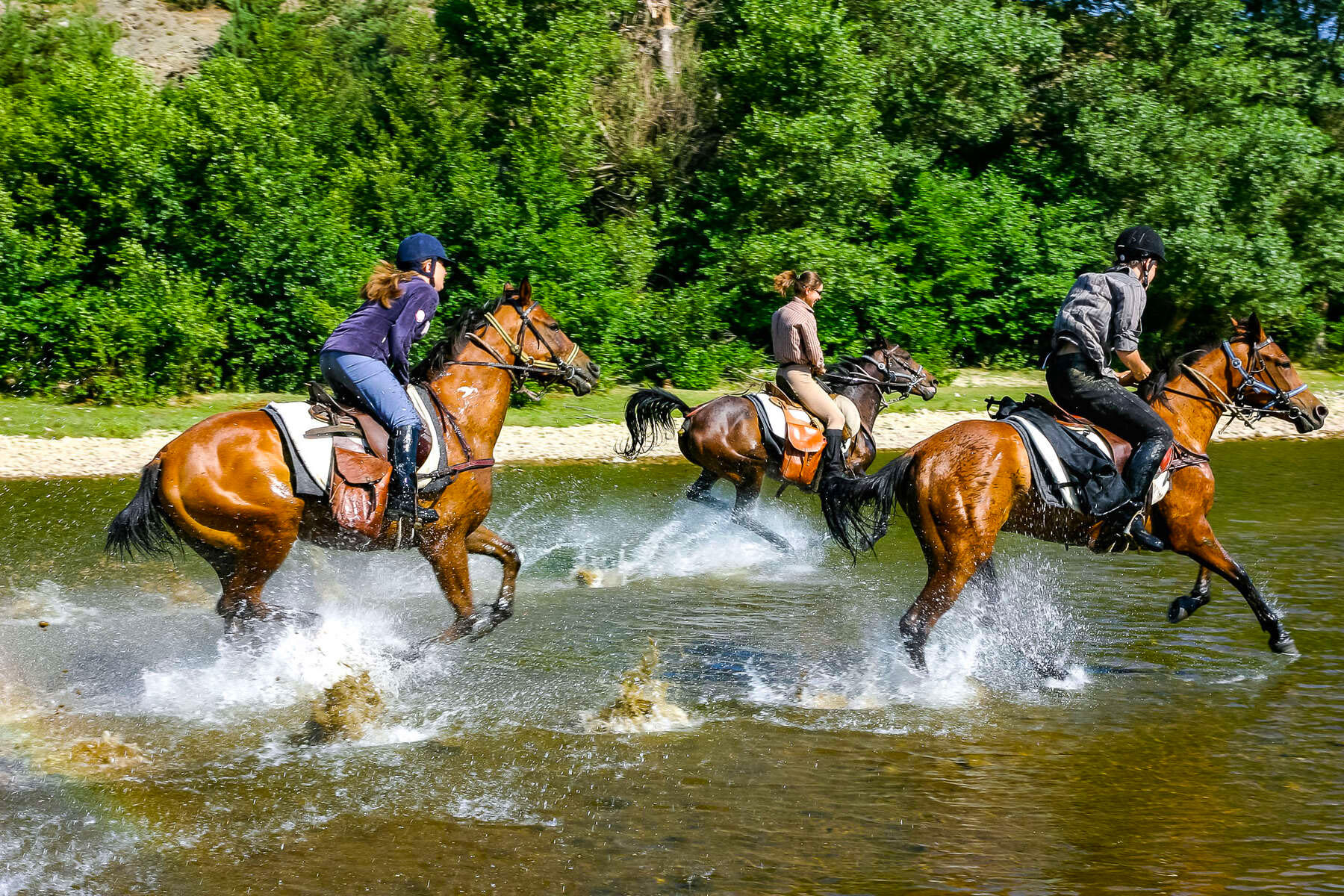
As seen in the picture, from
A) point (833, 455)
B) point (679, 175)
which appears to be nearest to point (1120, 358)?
point (833, 455)

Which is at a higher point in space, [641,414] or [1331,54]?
[1331,54]

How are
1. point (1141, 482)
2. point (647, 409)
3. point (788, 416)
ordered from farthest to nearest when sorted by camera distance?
1. point (647, 409)
2. point (788, 416)
3. point (1141, 482)

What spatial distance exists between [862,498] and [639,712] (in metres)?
2.14

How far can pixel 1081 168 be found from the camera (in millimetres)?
30391

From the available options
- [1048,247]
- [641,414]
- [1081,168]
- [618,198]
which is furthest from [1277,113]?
[641,414]

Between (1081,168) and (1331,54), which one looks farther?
(1331,54)

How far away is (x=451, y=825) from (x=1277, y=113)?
30024 mm

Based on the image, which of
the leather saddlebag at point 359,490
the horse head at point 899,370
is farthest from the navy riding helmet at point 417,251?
the horse head at point 899,370

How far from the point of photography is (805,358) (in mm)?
12344

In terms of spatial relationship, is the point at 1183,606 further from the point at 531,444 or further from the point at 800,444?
the point at 531,444

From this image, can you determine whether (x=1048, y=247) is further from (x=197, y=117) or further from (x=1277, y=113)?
(x=197, y=117)

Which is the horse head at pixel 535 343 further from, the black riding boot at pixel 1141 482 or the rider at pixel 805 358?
the black riding boot at pixel 1141 482

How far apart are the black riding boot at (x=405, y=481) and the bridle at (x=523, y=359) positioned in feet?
2.82

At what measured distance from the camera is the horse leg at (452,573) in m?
8.23
